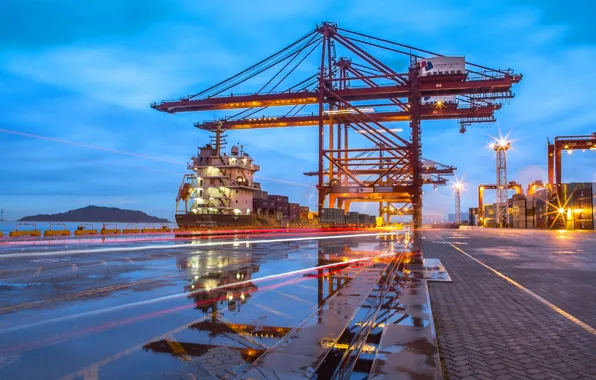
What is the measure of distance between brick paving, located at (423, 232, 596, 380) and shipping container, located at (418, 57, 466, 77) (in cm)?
4252

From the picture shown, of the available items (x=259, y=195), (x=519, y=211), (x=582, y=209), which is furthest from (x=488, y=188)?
(x=259, y=195)

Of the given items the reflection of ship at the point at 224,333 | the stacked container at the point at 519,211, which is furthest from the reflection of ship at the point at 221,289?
the stacked container at the point at 519,211

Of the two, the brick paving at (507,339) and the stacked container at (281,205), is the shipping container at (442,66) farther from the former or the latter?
the brick paving at (507,339)

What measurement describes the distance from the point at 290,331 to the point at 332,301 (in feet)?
6.74

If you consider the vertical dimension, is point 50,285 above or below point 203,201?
below

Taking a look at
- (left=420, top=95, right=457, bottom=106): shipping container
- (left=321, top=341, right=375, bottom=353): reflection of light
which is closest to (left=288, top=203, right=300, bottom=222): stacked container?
(left=420, top=95, right=457, bottom=106): shipping container

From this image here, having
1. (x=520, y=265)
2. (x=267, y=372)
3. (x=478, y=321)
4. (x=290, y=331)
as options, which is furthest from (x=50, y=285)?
(x=520, y=265)

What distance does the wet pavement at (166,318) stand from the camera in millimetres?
3844

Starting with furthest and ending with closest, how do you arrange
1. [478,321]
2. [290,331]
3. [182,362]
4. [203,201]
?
[203,201], [478,321], [290,331], [182,362]

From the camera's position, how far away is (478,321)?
5625 mm

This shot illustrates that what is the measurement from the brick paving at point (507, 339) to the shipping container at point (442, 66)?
4252 centimetres

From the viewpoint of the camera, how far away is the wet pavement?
12.6 ft

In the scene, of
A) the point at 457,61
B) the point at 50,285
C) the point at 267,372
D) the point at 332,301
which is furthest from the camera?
the point at 457,61

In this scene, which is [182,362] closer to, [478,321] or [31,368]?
[31,368]
